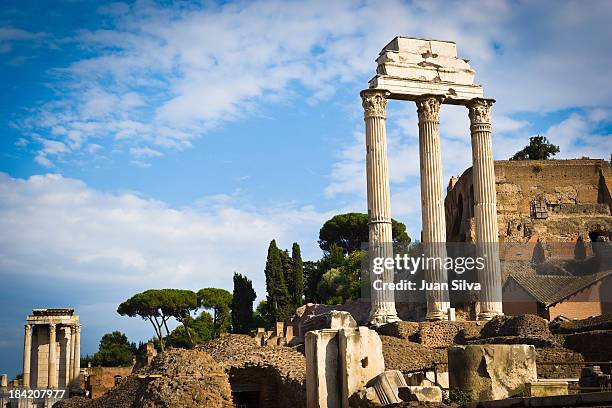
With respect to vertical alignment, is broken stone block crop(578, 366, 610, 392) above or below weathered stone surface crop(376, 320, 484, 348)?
below


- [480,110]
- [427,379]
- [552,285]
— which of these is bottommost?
[427,379]

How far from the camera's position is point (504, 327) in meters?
24.3

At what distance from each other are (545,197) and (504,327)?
22.9 metres

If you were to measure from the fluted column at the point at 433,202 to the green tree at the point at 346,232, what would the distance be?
1155 inches

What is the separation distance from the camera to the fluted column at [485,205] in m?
29.5

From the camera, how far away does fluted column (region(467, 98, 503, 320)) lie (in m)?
29.5

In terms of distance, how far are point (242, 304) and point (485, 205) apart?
1944cm

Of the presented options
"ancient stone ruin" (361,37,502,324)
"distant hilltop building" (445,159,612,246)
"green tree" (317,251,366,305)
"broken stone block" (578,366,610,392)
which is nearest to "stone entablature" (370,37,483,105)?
"ancient stone ruin" (361,37,502,324)

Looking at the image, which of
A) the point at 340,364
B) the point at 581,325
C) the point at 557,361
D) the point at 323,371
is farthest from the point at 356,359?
the point at 581,325

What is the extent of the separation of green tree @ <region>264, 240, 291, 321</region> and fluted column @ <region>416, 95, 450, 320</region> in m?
17.1

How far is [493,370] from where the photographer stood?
464 inches

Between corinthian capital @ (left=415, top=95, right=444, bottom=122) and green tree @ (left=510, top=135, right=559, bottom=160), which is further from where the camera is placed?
green tree @ (left=510, top=135, right=559, bottom=160)

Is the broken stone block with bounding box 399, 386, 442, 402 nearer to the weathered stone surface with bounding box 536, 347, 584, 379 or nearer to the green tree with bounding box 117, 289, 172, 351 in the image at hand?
the weathered stone surface with bounding box 536, 347, 584, 379

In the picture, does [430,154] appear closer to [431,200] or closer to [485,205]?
[431,200]
